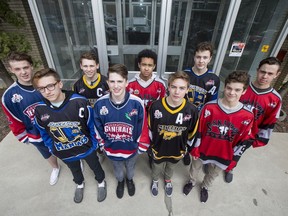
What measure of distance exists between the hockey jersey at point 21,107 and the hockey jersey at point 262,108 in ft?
8.13

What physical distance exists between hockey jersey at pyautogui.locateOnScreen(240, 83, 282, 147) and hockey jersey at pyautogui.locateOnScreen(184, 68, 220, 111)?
37 cm

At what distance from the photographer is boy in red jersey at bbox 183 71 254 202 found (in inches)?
60.6

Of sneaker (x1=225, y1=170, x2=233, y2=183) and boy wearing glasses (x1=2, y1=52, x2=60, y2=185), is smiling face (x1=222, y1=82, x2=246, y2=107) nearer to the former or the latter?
sneaker (x1=225, y1=170, x2=233, y2=183)

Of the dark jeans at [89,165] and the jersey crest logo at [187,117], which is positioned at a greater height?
the jersey crest logo at [187,117]

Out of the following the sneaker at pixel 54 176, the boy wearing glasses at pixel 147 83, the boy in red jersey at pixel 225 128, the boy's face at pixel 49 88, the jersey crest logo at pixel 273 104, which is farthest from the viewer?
the sneaker at pixel 54 176

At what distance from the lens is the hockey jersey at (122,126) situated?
162cm

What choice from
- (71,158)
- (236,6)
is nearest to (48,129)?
(71,158)

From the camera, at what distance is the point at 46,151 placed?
208 cm

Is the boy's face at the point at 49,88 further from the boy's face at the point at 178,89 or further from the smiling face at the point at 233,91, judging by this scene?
the smiling face at the point at 233,91

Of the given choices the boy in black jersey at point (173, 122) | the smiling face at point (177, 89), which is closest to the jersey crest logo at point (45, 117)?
the boy in black jersey at point (173, 122)

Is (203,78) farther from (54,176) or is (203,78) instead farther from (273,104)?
(54,176)

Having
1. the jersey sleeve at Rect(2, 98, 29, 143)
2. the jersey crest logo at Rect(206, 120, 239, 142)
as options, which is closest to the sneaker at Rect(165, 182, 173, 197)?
the jersey crest logo at Rect(206, 120, 239, 142)

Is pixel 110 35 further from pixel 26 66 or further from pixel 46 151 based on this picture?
pixel 46 151

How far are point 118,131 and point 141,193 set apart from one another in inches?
40.7
